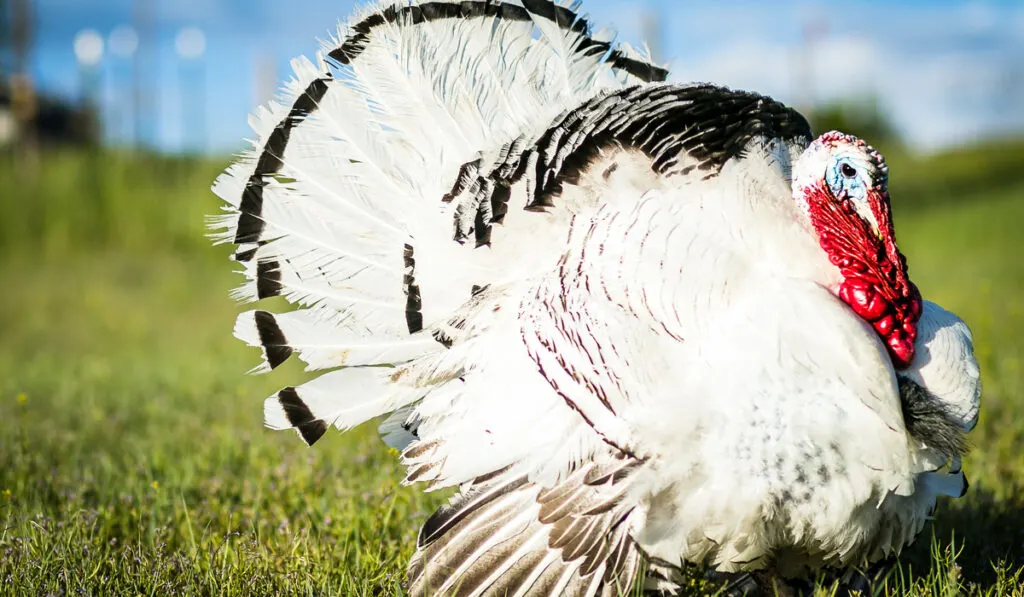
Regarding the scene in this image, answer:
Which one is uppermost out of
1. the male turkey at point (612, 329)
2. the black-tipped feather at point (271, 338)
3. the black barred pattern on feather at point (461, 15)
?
the black barred pattern on feather at point (461, 15)

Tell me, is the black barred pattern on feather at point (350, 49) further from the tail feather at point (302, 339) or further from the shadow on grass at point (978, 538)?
the shadow on grass at point (978, 538)

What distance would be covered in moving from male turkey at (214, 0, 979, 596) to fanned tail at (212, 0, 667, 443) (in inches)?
0.4

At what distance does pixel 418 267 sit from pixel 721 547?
1.33 m

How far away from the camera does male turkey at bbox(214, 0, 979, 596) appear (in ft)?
7.48

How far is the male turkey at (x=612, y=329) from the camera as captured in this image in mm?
2281

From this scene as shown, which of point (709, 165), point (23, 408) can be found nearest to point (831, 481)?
point (709, 165)

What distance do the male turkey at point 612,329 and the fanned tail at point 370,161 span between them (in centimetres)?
1

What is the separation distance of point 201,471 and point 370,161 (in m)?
1.87

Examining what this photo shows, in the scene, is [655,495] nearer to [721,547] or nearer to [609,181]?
[721,547]

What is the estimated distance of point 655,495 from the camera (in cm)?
234

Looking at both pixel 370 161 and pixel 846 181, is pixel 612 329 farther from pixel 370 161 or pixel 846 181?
pixel 370 161

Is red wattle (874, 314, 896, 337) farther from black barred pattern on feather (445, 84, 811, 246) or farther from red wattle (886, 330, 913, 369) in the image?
black barred pattern on feather (445, 84, 811, 246)

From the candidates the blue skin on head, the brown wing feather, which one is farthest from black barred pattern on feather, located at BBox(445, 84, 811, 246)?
the brown wing feather

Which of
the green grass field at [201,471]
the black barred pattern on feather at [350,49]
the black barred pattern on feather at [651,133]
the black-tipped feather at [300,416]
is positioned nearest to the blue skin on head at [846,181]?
the black barred pattern on feather at [651,133]
